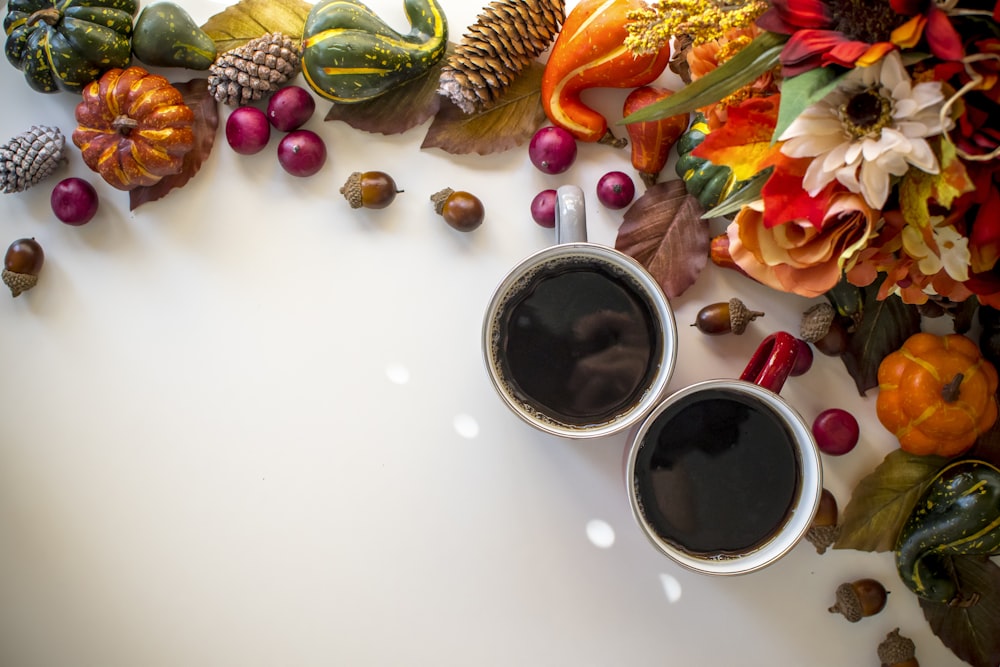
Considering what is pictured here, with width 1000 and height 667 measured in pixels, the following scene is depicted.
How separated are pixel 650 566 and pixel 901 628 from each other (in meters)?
0.31

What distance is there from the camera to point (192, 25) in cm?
95

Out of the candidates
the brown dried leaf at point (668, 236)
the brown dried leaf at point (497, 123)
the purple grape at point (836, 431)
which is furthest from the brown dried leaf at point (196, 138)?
the purple grape at point (836, 431)

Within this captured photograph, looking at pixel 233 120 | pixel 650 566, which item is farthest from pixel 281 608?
pixel 233 120

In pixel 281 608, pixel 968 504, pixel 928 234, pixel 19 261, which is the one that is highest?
pixel 928 234

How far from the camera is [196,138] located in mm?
982

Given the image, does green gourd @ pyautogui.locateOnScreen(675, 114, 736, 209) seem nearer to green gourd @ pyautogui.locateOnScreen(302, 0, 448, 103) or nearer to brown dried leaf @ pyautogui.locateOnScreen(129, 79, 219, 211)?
green gourd @ pyautogui.locateOnScreen(302, 0, 448, 103)

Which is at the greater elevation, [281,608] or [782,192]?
[782,192]

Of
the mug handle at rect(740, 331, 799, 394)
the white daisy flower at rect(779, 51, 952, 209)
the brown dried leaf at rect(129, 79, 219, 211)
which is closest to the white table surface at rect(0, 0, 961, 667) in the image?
the brown dried leaf at rect(129, 79, 219, 211)

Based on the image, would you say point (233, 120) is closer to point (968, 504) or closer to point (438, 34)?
point (438, 34)

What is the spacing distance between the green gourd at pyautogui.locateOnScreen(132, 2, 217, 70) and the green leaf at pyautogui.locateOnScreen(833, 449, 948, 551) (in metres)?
0.93

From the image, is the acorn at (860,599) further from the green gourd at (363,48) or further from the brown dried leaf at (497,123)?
the green gourd at (363,48)

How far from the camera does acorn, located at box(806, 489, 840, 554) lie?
93cm

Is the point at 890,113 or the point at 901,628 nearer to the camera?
the point at 890,113

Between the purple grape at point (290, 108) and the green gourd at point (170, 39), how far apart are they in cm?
10
